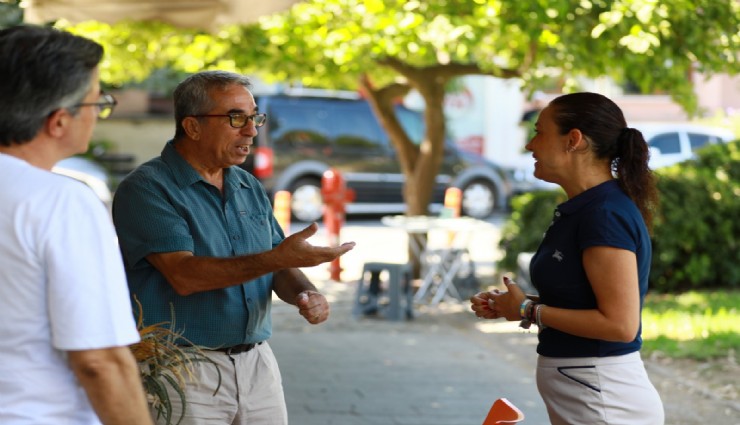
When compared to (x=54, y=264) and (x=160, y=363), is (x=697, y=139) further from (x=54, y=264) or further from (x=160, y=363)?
(x=54, y=264)

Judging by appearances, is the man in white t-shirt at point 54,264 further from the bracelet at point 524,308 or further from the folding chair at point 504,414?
the bracelet at point 524,308

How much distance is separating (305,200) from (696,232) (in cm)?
977

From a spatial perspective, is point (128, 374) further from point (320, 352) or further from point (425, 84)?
point (425, 84)

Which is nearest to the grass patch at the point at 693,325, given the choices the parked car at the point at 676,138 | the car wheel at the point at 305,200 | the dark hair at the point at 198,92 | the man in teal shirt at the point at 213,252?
the man in teal shirt at the point at 213,252

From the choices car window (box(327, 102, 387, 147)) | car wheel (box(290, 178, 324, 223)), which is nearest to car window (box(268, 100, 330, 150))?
car window (box(327, 102, 387, 147))

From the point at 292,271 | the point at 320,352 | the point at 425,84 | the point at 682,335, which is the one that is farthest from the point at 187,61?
the point at 292,271

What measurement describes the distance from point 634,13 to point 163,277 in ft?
13.7

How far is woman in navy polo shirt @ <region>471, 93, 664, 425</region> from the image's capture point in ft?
9.87

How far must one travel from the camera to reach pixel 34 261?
79.6 inches

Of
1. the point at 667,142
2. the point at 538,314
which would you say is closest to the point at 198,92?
the point at 538,314

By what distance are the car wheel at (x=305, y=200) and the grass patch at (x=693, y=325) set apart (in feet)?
31.5

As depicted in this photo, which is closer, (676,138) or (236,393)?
(236,393)

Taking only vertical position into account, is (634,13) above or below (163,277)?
above

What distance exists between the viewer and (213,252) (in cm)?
331
